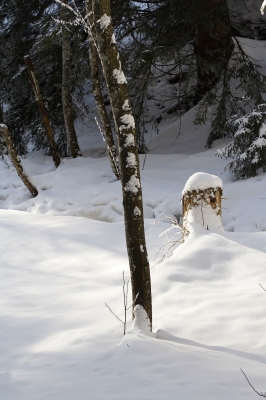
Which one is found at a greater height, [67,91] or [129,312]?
[67,91]

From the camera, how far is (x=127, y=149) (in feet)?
10.8

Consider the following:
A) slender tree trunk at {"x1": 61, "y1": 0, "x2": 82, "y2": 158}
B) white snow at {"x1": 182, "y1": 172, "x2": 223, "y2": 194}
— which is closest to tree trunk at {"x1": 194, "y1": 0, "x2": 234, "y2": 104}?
slender tree trunk at {"x1": 61, "y1": 0, "x2": 82, "y2": 158}

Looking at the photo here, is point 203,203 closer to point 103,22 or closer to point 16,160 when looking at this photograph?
point 103,22

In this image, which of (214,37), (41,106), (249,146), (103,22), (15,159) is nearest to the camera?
(103,22)

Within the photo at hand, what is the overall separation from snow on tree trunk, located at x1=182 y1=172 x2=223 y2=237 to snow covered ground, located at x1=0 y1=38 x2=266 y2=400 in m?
0.18

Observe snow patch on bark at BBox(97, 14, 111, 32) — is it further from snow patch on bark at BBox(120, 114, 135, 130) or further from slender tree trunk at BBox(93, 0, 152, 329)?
snow patch on bark at BBox(120, 114, 135, 130)

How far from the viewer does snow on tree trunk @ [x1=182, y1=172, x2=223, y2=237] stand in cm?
470

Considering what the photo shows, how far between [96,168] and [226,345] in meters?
7.22

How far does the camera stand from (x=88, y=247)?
6.26m

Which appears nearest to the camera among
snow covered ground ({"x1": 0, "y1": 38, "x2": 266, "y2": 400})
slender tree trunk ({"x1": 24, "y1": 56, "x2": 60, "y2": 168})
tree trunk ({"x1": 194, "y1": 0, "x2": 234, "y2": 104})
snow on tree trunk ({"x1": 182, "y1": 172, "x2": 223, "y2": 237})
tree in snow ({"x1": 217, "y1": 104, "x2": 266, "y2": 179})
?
snow covered ground ({"x1": 0, "y1": 38, "x2": 266, "y2": 400})

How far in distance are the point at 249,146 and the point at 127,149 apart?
5247 mm

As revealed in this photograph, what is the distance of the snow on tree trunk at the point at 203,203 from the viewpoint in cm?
470

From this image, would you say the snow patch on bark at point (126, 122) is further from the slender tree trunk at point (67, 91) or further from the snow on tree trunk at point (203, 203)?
the slender tree trunk at point (67, 91)

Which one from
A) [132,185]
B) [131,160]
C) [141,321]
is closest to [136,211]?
[132,185]
